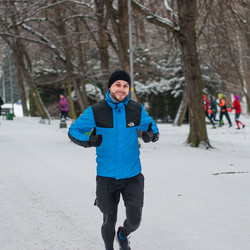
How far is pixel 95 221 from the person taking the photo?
15.8 feet

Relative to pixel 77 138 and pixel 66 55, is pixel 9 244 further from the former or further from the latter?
pixel 66 55

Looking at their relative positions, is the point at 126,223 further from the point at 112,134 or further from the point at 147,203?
the point at 147,203

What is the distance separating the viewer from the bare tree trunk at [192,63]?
38.2ft

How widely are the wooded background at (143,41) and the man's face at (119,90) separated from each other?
26.0ft

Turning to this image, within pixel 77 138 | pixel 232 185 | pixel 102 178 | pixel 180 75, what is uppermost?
pixel 180 75

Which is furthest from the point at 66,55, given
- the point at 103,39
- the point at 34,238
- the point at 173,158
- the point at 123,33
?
the point at 34,238

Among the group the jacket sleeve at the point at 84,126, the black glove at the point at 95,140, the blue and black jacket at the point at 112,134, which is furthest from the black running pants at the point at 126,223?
the jacket sleeve at the point at 84,126

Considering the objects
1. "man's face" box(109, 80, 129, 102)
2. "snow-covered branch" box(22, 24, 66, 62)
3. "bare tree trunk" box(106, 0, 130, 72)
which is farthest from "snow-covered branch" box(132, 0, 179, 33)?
"man's face" box(109, 80, 129, 102)

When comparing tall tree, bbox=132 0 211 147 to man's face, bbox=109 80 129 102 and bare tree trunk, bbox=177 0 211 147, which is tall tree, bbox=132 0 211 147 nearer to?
bare tree trunk, bbox=177 0 211 147

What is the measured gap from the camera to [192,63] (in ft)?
38.8

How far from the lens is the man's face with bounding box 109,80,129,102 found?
133 inches

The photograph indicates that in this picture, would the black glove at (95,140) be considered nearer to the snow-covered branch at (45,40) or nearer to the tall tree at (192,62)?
the tall tree at (192,62)

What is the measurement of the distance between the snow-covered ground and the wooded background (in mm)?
3925

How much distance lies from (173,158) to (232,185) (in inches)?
139
